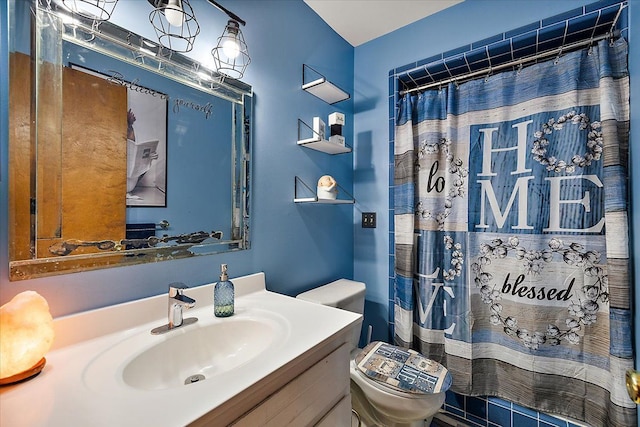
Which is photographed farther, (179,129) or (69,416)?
(179,129)

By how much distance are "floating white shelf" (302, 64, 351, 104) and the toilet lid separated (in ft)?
4.62

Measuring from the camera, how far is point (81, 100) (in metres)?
0.76

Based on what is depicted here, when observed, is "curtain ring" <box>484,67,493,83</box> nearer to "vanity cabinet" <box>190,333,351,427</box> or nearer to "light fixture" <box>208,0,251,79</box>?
"light fixture" <box>208,0,251,79</box>

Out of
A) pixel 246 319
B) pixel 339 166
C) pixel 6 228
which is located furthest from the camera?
pixel 339 166

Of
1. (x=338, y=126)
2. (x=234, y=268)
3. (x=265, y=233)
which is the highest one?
(x=338, y=126)

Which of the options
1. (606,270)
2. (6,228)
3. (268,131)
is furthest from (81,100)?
(606,270)

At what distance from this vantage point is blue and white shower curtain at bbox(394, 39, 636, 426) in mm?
1152

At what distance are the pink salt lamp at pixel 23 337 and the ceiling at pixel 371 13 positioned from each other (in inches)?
68.2

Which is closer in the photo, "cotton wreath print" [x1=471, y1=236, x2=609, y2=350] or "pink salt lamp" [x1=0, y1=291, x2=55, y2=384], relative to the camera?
"pink salt lamp" [x1=0, y1=291, x2=55, y2=384]

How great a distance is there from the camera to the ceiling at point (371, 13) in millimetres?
1498

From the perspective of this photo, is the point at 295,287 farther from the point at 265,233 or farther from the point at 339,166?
the point at 339,166

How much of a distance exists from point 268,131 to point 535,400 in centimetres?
185

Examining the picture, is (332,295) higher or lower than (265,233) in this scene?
lower

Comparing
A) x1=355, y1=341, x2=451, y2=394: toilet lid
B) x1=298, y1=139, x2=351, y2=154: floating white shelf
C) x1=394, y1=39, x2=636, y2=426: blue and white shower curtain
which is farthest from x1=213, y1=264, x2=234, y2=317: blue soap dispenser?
x1=394, y1=39, x2=636, y2=426: blue and white shower curtain
